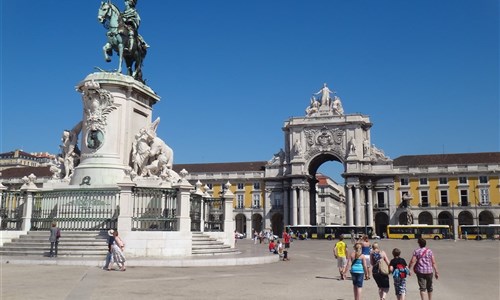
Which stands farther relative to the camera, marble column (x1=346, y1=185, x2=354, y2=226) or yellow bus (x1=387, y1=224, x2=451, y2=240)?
marble column (x1=346, y1=185, x2=354, y2=226)

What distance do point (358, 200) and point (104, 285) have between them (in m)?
69.2

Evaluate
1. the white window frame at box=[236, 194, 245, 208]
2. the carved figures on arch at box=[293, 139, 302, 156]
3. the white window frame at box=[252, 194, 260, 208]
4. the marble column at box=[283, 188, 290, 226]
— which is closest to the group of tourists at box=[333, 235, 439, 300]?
the marble column at box=[283, 188, 290, 226]

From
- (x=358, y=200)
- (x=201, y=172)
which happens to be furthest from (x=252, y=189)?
(x=358, y=200)

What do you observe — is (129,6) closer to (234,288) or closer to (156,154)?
(156,154)

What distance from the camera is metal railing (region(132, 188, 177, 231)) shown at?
15459mm

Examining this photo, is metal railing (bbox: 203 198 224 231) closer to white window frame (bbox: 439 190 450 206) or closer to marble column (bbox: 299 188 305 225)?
marble column (bbox: 299 188 305 225)

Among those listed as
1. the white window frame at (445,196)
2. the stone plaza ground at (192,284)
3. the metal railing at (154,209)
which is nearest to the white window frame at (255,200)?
the white window frame at (445,196)

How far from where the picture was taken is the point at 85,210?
16109mm

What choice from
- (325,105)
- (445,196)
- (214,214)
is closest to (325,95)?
(325,105)

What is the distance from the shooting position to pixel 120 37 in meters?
18.9

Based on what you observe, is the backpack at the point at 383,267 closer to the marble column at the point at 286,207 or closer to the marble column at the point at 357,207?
the marble column at the point at 357,207

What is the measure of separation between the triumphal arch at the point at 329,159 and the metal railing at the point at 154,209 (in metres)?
62.5

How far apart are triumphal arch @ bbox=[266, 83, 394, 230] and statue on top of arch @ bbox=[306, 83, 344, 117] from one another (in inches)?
6.6

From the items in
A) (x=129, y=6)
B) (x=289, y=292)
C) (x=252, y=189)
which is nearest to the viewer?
(x=289, y=292)
